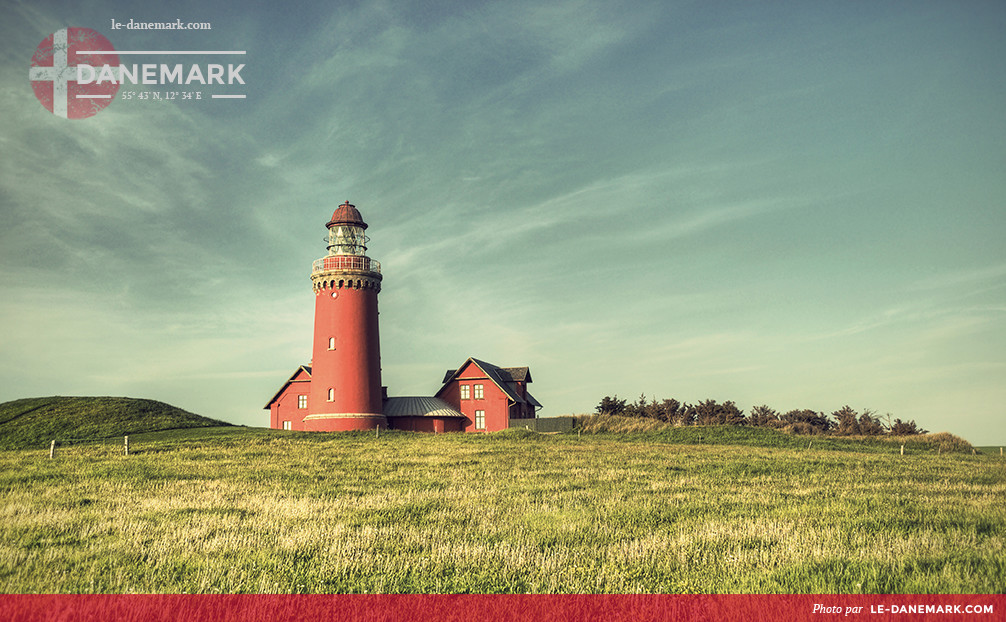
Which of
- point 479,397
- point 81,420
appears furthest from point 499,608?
point 479,397

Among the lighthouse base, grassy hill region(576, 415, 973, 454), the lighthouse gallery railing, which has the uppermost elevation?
the lighthouse gallery railing

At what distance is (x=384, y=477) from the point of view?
18.7 meters

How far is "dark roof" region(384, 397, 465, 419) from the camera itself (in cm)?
5744

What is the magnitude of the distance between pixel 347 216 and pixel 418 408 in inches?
674

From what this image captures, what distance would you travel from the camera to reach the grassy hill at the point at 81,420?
144 ft

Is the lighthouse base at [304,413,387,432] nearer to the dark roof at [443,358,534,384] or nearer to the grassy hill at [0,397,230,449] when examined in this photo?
the grassy hill at [0,397,230,449]

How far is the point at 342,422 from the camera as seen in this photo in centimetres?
4969

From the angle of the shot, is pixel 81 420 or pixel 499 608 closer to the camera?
pixel 499 608

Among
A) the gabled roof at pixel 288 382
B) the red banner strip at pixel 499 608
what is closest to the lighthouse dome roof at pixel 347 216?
the gabled roof at pixel 288 382

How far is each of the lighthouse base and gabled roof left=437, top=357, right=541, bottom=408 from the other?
11395mm

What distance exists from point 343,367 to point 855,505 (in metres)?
41.5

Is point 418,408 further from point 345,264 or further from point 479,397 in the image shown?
point 345,264

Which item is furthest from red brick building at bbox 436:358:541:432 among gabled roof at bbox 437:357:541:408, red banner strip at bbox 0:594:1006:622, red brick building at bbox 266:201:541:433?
red banner strip at bbox 0:594:1006:622

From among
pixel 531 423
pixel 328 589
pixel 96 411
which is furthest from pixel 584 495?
pixel 96 411
